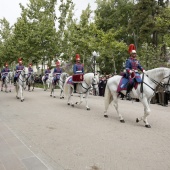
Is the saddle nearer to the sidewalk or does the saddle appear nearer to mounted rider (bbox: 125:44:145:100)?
mounted rider (bbox: 125:44:145:100)

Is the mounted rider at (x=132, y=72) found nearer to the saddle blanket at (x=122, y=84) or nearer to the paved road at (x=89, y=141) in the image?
the saddle blanket at (x=122, y=84)

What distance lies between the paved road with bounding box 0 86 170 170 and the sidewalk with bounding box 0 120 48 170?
0.06ft

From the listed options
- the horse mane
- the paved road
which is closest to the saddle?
the paved road

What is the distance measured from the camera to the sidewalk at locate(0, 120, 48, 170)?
4910 mm

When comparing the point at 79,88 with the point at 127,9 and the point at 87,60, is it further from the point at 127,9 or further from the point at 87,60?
the point at 127,9

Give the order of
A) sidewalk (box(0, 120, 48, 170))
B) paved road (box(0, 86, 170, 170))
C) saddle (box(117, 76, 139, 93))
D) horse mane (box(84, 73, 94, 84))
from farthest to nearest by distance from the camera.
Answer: horse mane (box(84, 73, 94, 84)) < saddle (box(117, 76, 139, 93)) < paved road (box(0, 86, 170, 170)) < sidewalk (box(0, 120, 48, 170))

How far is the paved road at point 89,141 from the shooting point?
17.2 ft

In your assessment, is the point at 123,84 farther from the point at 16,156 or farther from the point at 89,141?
the point at 16,156

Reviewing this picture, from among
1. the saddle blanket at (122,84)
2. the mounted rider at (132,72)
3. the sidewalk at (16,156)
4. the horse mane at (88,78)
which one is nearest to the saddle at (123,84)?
the saddle blanket at (122,84)

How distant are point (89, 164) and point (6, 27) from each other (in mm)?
52309

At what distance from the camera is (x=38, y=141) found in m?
6.86

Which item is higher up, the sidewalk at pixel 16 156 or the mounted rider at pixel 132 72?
the mounted rider at pixel 132 72


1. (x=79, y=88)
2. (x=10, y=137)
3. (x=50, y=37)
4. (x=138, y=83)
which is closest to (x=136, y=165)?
(x=10, y=137)

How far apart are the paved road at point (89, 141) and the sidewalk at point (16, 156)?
0.02 m
